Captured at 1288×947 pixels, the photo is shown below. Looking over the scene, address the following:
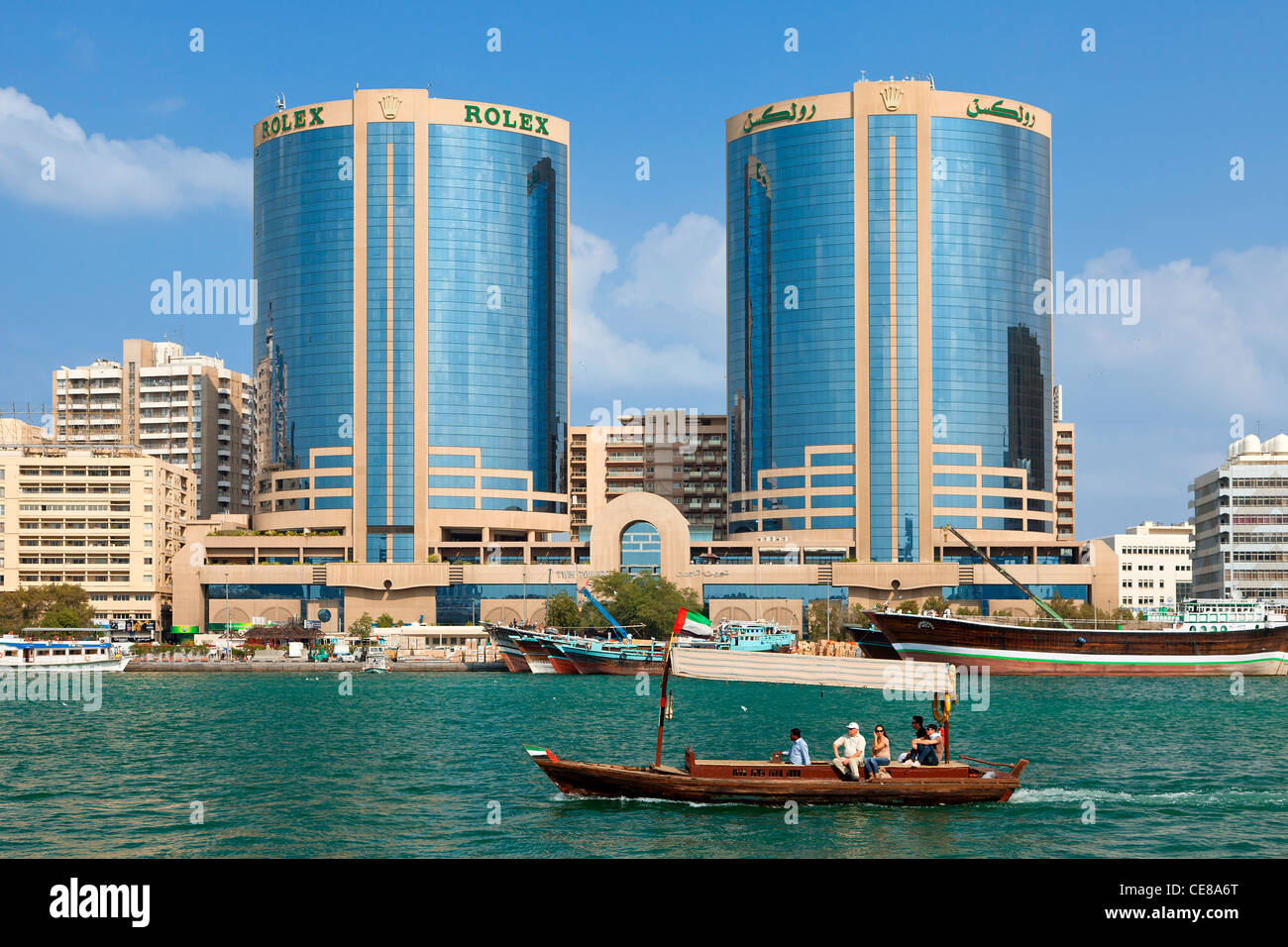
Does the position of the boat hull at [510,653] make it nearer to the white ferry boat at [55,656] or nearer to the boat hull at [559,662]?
the boat hull at [559,662]

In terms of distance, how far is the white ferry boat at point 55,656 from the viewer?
160 m

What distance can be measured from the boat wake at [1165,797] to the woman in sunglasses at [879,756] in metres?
5.62

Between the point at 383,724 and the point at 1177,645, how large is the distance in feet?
321

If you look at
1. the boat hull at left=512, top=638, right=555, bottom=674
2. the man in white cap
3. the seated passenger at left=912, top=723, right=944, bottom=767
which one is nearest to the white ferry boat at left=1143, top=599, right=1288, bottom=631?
the boat hull at left=512, top=638, right=555, bottom=674

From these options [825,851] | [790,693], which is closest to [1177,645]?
[790,693]

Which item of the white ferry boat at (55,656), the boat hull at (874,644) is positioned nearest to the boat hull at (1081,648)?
the boat hull at (874,644)

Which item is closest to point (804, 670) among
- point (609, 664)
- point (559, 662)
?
point (609, 664)

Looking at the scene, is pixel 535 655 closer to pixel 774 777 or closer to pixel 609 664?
pixel 609 664

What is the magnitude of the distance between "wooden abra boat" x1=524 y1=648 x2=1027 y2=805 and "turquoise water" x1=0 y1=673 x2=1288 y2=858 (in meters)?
0.65

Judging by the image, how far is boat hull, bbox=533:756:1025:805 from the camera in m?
46.4

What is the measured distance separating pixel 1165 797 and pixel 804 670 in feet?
52.2

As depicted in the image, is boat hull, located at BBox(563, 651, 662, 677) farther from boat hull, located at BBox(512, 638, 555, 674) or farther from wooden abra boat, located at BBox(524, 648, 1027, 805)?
wooden abra boat, located at BBox(524, 648, 1027, 805)
